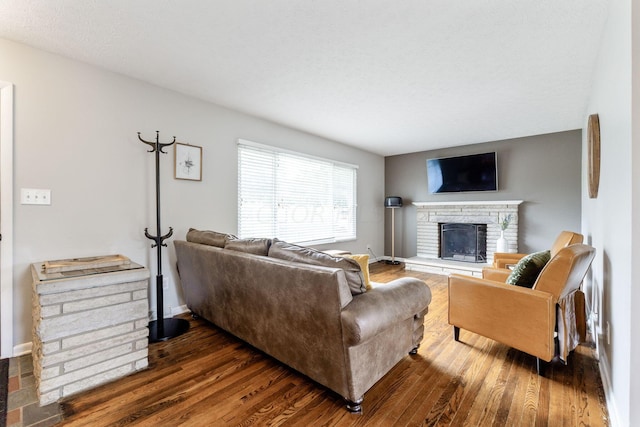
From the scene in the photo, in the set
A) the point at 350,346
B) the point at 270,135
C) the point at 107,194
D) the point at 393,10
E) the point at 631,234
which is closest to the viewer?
the point at 631,234

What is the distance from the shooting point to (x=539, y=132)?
176 inches

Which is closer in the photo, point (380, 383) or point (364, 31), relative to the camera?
point (380, 383)

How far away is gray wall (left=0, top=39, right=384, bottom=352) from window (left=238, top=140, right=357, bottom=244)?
207 mm

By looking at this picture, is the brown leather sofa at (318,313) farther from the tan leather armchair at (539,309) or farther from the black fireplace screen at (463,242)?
the black fireplace screen at (463,242)

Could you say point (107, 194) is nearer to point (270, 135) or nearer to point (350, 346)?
point (270, 135)

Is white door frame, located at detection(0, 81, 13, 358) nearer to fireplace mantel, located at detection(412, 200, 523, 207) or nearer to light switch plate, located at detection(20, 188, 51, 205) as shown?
light switch plate, located at detection(20, 188, 51, 205)

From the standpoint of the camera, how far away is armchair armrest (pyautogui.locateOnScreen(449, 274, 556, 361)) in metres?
1.85

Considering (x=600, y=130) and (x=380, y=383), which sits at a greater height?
(x=600, y=130)

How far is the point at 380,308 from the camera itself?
1.62 meters

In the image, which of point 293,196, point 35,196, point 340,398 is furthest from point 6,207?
point 293,196

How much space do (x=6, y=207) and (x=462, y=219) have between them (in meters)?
5.86

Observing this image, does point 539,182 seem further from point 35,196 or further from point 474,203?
→ point 35,196

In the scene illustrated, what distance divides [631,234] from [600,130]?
132 centimetres

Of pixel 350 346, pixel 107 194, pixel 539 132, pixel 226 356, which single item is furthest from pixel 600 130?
pixel 107 194
